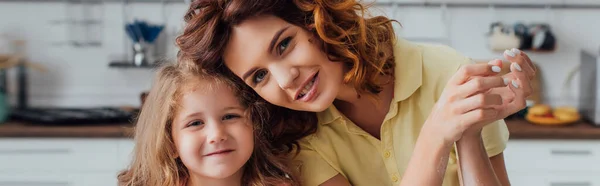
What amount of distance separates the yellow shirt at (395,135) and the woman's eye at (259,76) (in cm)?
24

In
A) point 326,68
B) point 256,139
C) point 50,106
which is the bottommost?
point 50,106

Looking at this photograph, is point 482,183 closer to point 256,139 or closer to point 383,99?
point 383,99

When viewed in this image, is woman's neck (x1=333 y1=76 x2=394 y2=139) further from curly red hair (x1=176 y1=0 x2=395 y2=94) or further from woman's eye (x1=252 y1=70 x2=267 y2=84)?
woman's eye (x1=252 y1=70 x2=267 y2=84)

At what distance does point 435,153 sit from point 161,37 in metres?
2.43

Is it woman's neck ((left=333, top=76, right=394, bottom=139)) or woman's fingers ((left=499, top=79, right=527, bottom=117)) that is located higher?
woman's fingers ((left=499, top=79, right=527, bottom=117))

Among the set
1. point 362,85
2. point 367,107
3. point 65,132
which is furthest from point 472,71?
point 65,132

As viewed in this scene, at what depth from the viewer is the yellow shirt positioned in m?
1.55

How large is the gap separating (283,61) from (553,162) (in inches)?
82.5

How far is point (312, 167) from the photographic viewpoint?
161 centimetres

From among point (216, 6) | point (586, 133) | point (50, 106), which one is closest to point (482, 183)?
point (216, 6)

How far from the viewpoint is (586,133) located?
314cm

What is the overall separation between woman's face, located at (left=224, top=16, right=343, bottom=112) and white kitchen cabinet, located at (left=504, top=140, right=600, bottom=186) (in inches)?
75.7

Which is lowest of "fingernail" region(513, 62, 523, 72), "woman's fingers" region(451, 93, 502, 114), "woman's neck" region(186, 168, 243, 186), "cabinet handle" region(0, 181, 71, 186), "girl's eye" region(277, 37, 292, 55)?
"cabinet handle" region(0, 181, 71, 186)

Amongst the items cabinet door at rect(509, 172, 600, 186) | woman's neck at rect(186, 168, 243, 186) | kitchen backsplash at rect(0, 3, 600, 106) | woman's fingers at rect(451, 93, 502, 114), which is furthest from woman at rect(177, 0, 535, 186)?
kitchen backsplash at rect(0, 3, 600, 106)
